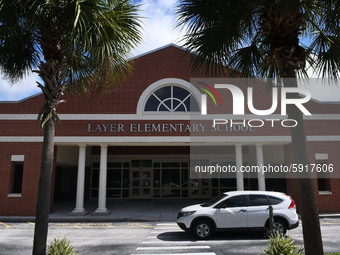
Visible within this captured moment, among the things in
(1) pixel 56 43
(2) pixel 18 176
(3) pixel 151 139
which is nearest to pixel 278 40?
(1) pixel 56 43

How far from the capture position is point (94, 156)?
933 inches

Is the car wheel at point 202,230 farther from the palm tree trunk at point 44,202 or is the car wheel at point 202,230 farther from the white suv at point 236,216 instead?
the palm tree trunk at point 44,202

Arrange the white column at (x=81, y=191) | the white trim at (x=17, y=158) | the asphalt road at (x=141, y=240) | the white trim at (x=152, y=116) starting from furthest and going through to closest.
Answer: the white trim at (x=152, y=116) < the white trim at (x=17, y=158) < the white column at (x=81, y=191) < the asphalt road at (x=141, y=240)

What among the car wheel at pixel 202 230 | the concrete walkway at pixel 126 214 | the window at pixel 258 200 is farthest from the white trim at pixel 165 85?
the car wheel at pixel 202 230

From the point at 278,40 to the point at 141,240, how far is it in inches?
299

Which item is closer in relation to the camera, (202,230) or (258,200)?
(202,230)

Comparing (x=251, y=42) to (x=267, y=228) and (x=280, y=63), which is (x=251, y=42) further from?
(x=267, y=228)

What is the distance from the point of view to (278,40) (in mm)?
5918

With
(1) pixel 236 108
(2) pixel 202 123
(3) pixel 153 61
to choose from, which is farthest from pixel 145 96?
(1) pixel 236 108

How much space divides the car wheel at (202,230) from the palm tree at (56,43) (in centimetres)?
546

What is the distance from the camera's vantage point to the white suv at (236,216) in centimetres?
1005

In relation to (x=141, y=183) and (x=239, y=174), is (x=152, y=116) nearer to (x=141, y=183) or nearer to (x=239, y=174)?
(x=239, y=174)

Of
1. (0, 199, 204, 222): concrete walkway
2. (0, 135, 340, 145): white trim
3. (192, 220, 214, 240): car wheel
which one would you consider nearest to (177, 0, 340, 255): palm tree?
(192, 220, 214, 240): car wheel

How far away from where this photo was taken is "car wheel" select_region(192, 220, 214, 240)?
10.0m
